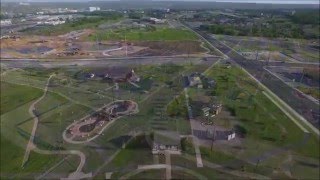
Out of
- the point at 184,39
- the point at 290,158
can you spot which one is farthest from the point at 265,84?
the point at 184,39

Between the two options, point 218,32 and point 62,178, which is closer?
point 62,178

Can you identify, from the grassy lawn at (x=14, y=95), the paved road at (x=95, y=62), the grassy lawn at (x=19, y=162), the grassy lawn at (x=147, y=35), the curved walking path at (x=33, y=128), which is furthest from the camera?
the grassy lawn at (x=147, y=35)

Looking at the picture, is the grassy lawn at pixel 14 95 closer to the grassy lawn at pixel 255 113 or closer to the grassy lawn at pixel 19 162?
the grassy lawn at pixel 19 162

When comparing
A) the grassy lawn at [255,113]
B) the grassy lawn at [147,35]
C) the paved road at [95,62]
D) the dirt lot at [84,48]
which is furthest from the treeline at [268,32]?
the grassy lawn at [255,113]

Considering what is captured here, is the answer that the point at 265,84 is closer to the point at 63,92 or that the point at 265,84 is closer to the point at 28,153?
the point at 63,92

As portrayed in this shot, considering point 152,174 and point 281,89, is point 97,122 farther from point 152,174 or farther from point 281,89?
point 281,89

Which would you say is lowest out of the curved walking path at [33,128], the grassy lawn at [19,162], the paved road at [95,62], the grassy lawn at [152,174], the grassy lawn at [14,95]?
the grassy lawn at [152,174]

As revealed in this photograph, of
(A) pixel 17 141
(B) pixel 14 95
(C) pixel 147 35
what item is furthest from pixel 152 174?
(C) pixel 147 35

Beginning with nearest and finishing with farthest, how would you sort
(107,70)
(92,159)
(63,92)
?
(92,159)
(63,92)
(107,70)
